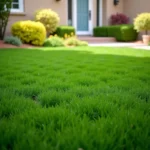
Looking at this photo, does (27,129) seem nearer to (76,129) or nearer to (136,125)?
(76,129)

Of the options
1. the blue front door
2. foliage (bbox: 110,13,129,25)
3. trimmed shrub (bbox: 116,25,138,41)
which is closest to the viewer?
trimmed shrub (bbox: 116,25,138,41)

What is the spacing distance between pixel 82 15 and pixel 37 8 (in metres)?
3.49

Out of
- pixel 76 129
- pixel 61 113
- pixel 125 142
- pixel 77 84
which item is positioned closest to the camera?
pixel 125 142

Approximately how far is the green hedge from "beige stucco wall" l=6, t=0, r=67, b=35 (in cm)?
251

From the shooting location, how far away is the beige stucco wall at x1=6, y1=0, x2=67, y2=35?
13.9m

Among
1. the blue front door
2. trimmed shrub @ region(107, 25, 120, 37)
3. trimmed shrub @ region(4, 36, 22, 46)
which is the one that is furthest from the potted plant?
trimmed shrub @ region(4, 36, 22, 46)

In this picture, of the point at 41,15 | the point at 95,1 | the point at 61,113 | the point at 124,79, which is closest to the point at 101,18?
the point at 95,1

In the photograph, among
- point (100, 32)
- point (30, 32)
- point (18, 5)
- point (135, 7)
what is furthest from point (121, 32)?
point (18, 5)

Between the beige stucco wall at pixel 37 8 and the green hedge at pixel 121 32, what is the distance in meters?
2.51

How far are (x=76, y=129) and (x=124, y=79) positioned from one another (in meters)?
2.15

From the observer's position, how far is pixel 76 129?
1754mm

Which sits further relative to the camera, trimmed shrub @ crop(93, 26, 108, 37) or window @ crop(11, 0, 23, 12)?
trimmed shrub @ crop(93, 26, 108, 37)

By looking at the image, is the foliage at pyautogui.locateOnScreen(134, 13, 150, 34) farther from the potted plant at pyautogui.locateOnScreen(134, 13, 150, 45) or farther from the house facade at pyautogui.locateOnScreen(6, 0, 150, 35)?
the house facade at pyautogui.locateOnScreen(6, 0, 150, 35)

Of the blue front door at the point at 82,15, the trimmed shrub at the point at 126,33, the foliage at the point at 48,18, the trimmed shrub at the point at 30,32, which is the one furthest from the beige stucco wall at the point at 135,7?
the trimmed shrub at the point at 30,32
